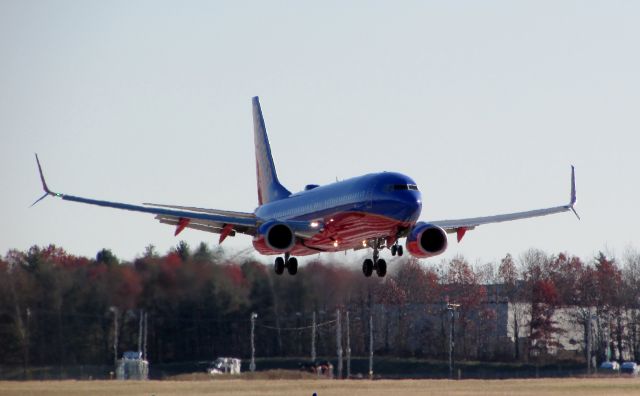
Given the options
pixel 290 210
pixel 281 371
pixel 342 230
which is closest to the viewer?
pixel 342 230

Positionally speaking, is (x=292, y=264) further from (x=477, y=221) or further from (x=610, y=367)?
(x=610, y=367)

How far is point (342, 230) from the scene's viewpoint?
65562mm

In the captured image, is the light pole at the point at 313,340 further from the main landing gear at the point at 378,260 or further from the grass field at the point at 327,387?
the main landing gear at the point at 378,260

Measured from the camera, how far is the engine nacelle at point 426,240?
65688 mm

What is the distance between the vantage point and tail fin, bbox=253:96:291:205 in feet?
→ 265

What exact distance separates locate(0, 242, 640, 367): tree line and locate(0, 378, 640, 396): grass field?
11.8 ft

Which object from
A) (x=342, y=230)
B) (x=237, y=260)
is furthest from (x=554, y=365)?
(x=342, y=230)

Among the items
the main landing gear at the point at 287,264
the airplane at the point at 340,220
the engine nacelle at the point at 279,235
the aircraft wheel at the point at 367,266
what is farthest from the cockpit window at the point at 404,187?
the main landing gear at the point at 287,264

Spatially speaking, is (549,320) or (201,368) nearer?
(201,368)

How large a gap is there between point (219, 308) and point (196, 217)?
2419 centimetres

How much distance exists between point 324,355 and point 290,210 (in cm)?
3675

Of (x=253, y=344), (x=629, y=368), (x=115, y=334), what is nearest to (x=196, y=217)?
(x=115, y=334)

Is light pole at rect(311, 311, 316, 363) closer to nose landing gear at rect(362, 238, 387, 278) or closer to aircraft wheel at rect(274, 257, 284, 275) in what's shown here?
aircraft wheel at rect(274, 257, 284, 275)

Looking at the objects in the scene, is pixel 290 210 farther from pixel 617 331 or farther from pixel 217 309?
pixel 617 331
